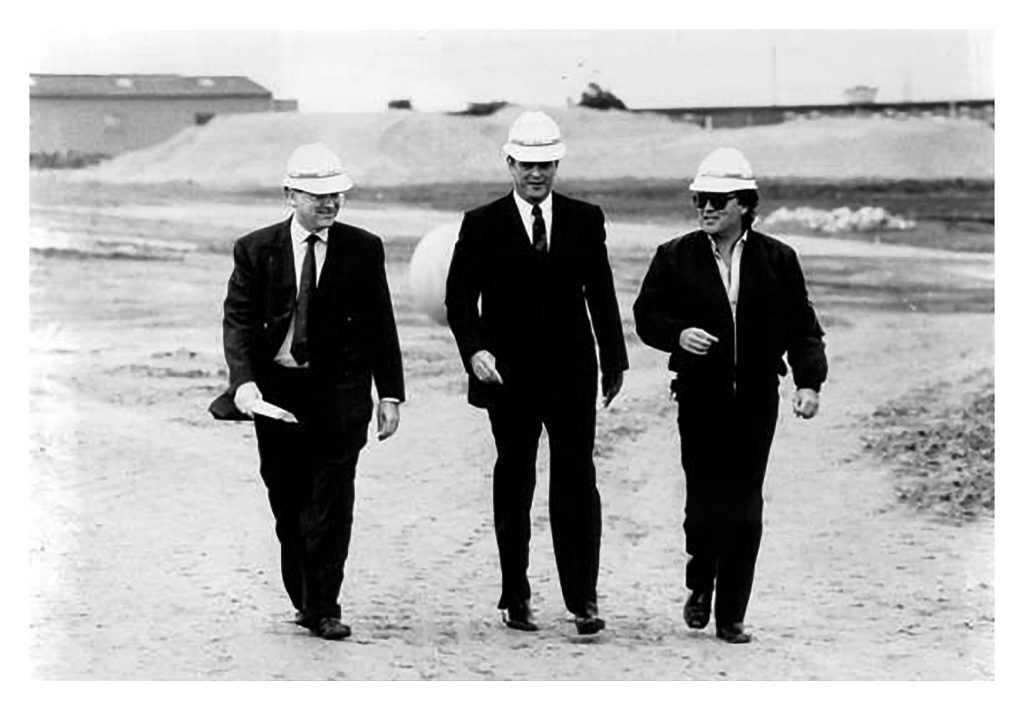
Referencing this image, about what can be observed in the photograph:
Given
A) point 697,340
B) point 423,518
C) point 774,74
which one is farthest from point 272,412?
point 774,74

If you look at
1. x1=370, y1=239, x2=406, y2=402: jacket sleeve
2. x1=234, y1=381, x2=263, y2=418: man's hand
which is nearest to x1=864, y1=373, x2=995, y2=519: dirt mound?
x1=370, y1=239, x2=406, y2=402: jacket sleeve

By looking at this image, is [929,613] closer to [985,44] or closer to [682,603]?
[682,603]

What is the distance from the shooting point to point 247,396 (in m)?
5.51

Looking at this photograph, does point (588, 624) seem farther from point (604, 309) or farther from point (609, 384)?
point (604, 309)

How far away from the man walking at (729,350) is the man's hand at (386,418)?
0.79 metres

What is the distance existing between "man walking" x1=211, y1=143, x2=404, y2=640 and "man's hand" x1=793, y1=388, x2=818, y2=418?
3.84ft

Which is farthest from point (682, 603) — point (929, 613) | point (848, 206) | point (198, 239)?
point (198, 239)

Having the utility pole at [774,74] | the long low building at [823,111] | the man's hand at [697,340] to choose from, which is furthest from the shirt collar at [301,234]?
the utility pole at [774,74]

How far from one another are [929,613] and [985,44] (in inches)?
73.3

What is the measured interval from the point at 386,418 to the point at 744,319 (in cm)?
108

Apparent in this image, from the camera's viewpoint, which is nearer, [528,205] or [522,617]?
[528,205]

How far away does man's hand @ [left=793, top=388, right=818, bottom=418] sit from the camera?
5.65 m

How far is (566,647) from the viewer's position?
5766mm

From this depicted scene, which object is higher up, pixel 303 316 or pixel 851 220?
pixel 851 220
